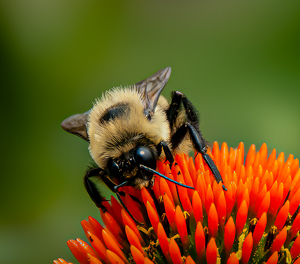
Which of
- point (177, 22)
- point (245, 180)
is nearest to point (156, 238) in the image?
point (245, 180)

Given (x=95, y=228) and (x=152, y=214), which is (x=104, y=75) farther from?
(x=152, y=214)

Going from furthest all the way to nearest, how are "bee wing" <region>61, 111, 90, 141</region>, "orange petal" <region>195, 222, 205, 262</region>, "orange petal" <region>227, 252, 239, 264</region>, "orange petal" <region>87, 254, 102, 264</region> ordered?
"bee wing" <region>61, 111, 90, 141</region> → "orange petal" <region>87, 254, 102, 264</region> → "orange petal" <region>195, 222, 205, 262</region> → "orange petal" <region>227, 252, 239, 264</region>

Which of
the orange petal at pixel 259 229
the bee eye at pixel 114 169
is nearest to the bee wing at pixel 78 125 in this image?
the bee eye at pixel 114 169

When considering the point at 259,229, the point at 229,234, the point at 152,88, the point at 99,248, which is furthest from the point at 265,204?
the point at 152,88

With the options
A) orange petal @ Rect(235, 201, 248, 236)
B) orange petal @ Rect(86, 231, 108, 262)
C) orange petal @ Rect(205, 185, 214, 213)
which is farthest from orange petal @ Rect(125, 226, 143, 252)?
orange petal @ Rect(235, 201, 248, 236)

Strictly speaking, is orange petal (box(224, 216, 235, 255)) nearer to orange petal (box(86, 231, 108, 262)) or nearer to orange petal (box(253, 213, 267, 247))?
orange petal (box(253, 213, 267, 247))

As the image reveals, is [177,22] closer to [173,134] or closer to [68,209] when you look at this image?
[68,209]
